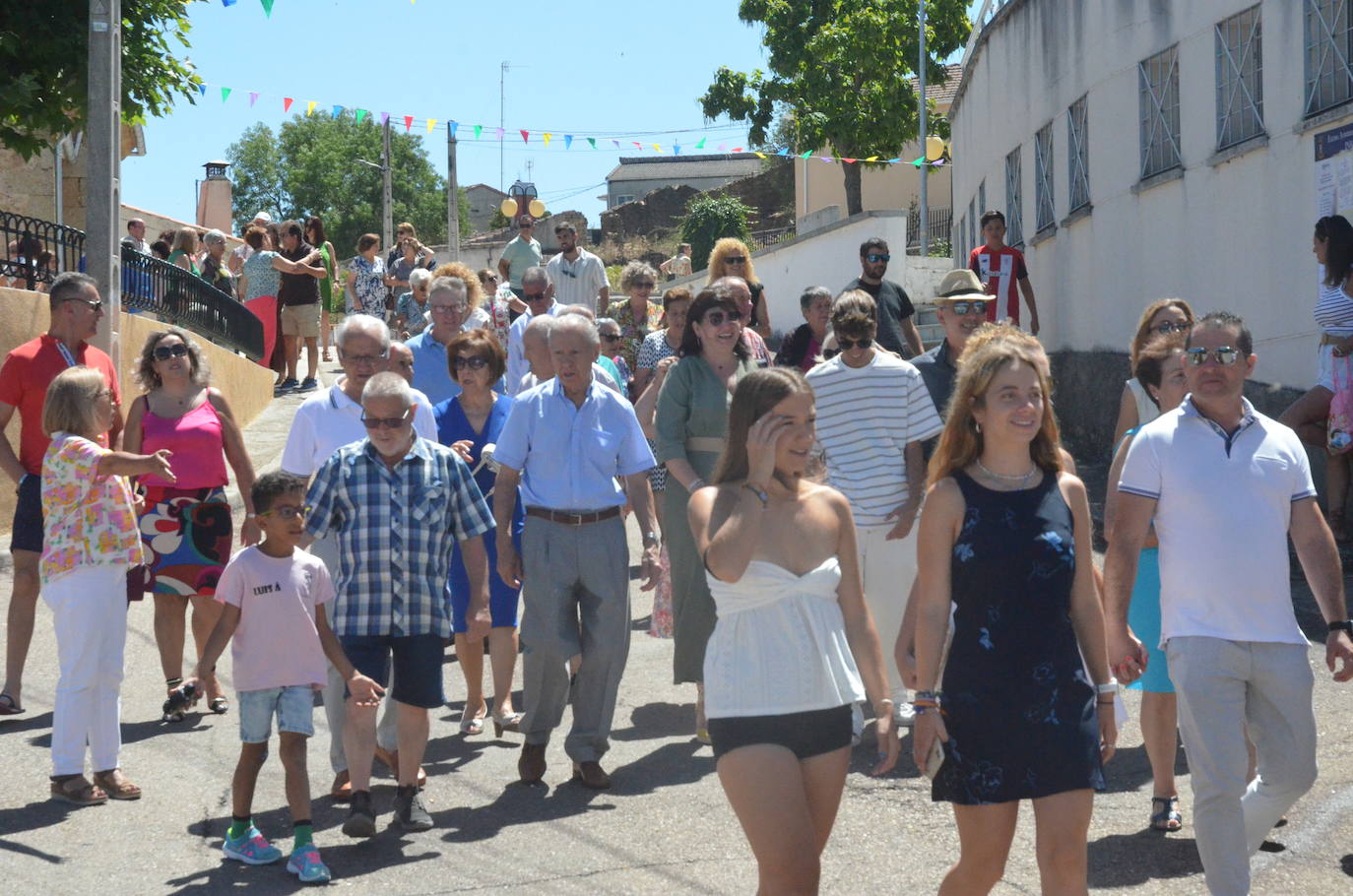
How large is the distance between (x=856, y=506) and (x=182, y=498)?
3216mm

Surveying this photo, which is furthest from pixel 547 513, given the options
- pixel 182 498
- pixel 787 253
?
pixel 787 253

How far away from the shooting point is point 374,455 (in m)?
6.27

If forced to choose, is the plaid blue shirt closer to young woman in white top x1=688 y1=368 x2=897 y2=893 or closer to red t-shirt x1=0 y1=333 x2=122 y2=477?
young woman in white top x1=688 y1=368 x2=897 y2=893

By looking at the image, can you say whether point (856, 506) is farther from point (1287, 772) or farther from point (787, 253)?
point (787, 253)

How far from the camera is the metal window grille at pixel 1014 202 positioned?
22.3m

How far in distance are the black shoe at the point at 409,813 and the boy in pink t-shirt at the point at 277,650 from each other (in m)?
0.51

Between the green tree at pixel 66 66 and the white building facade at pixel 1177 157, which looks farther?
the green tree at pixel 66 66

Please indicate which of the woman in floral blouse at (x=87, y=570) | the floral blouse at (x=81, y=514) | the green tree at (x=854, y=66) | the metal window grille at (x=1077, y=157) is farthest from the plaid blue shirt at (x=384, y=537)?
the green tree at (x=854, y=66)

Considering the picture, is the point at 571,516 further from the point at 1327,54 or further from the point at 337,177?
the point at 337,177

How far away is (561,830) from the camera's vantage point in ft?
20.9

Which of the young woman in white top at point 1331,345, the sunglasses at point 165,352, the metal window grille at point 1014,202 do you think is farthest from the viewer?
the metal window grille at point 1014,202

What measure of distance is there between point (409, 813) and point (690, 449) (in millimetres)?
2100

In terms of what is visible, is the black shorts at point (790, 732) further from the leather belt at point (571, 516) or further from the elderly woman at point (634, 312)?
the elderly woman at point (634, 312)

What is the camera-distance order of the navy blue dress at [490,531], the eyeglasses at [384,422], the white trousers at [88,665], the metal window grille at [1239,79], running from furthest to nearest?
the metal window grille at [1239,79], the navy blue dress at [490,531], the white trousers at [88,665], the eyeglasses at [384,422]
